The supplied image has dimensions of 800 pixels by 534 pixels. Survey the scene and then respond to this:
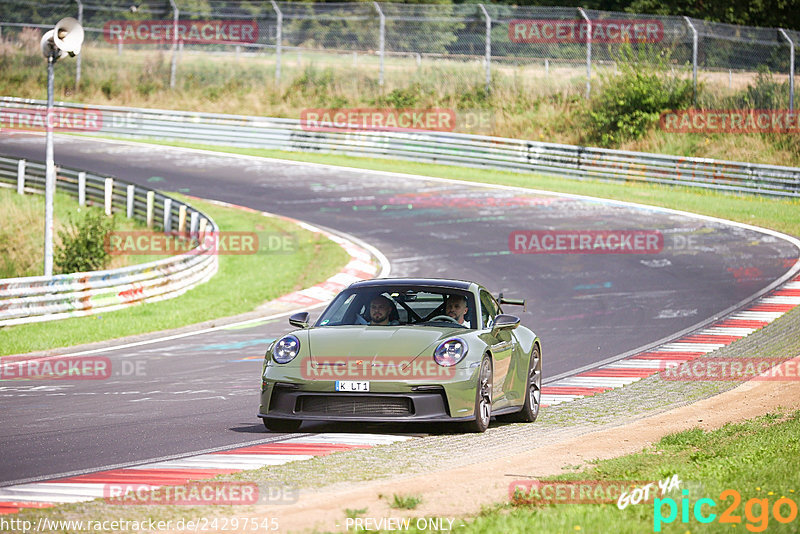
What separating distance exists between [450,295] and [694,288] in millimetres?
11200

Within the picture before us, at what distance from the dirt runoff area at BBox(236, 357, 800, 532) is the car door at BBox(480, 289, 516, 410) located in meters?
0.80

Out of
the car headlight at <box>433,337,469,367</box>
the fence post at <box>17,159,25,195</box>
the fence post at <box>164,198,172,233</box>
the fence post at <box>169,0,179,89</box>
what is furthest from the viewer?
the fence post at <box>169,0,179,89</box>

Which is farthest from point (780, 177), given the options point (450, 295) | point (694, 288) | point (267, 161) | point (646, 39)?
point (450, 295)

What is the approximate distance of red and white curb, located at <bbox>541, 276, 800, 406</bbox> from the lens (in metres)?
12.9

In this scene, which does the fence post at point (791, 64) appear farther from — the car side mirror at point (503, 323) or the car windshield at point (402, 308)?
the car side mirror at point (503, 323)

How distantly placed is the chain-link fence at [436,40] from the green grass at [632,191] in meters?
4.77

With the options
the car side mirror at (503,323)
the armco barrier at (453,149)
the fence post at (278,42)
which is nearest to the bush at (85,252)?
the armco barrier at (453,149)

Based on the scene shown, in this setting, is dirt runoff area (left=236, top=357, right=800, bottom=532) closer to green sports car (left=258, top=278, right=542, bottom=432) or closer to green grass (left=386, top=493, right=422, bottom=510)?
green grass (left=386, top=493, right=422, bottom=510)

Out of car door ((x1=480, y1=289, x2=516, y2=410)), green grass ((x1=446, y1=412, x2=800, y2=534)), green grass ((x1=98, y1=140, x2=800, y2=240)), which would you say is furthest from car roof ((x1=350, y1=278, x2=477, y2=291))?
green grass ((x1=98, y1=140, x2=800, y2=240))

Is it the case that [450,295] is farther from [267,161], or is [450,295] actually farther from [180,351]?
[267,161]

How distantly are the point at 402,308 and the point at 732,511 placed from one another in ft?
16.0

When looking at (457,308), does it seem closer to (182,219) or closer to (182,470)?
(182,470)

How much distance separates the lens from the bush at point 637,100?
3759 centimetres

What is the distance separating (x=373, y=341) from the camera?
9.50 metres
